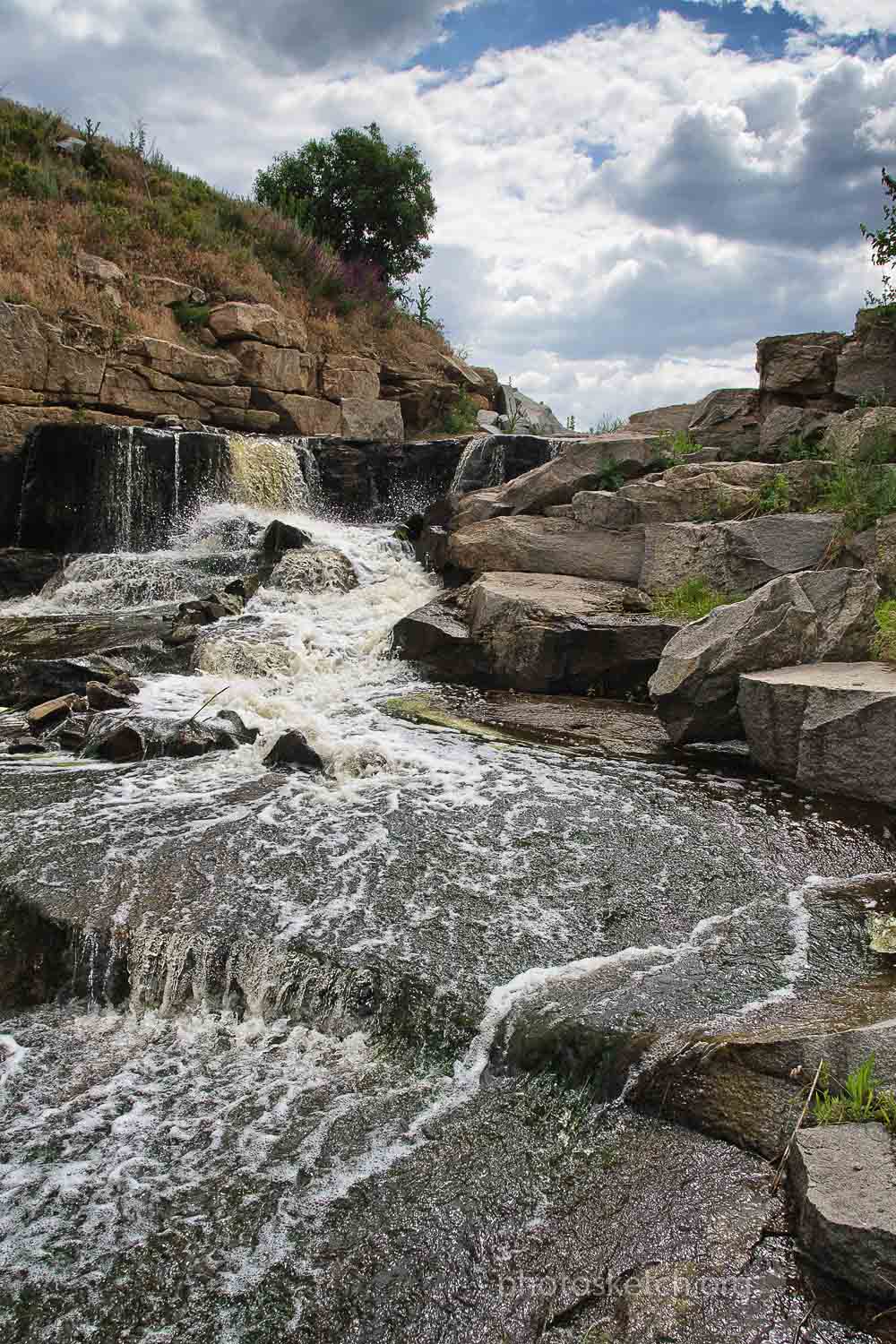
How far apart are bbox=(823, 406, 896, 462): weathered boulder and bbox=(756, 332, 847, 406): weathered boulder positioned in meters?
1.97

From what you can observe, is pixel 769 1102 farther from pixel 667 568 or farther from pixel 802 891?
pixel 667 568

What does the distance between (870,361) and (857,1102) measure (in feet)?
29.6

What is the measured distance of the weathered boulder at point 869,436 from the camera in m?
7.60

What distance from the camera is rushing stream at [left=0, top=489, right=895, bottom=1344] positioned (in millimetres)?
2166

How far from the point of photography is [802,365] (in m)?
9.83

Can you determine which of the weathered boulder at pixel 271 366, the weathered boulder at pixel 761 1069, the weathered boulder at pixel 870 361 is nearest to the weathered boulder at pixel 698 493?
the weathered boulder at pixel 870 361

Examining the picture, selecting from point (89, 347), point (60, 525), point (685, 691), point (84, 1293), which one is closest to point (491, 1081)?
point (84, 1293)

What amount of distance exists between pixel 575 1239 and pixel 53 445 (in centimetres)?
1183

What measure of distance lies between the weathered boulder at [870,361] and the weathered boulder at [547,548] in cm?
305

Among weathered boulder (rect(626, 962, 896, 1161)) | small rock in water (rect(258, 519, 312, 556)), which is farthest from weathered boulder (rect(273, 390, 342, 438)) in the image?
weathered boulder (rect(626, 962, 896, 1161))

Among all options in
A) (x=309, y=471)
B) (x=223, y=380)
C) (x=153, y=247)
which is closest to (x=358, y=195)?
(x=153, y=247)

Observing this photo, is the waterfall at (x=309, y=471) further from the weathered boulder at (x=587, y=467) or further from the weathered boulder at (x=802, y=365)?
the weathered boulder at (x=802, y=365)

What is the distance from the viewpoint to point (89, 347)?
13.4 meters

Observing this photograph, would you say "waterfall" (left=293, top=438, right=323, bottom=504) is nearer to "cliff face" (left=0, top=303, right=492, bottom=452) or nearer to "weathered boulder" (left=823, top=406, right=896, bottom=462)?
"cliff face" (left=0, top=303, right=492, bottom=452)
